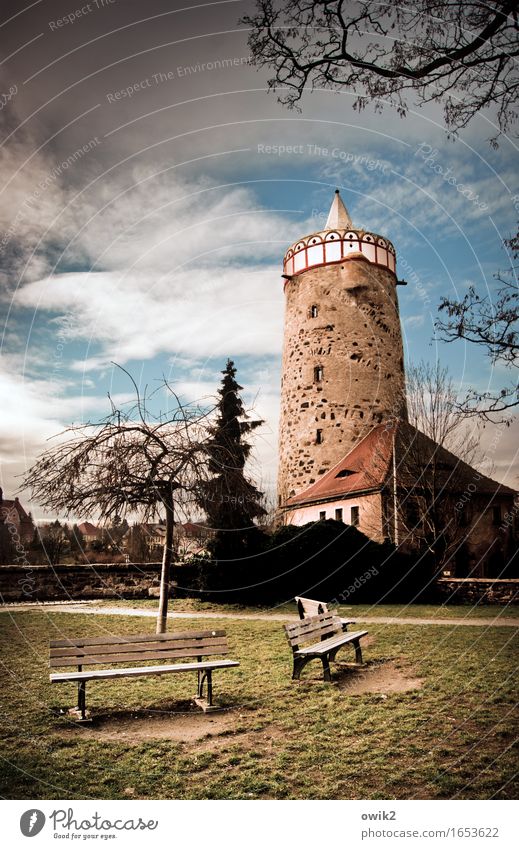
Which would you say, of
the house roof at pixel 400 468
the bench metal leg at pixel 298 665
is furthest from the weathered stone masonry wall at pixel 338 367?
the bench metal leg at pixel 298 665

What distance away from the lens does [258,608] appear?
51.2ft

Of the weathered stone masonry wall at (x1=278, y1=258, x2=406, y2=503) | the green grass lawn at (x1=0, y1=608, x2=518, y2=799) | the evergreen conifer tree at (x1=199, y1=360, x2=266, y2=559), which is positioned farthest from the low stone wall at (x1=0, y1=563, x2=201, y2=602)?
the weathered stone masonry wall at (x1=278, y1=258, x2=406, y2=503)

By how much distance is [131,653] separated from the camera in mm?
6000

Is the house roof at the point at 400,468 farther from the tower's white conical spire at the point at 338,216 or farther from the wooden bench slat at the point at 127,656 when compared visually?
the wooden bench slat at the point at 127,656

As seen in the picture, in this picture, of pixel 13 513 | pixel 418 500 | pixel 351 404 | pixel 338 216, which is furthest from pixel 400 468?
pixel 13 513

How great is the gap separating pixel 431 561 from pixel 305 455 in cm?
834

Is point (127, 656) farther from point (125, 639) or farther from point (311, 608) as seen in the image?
point (311, 608)

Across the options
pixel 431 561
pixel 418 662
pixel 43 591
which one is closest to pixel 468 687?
pixel 418 662

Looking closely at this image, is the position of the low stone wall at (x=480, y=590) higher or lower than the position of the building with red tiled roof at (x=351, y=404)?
lower

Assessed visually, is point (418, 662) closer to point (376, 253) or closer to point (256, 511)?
point (256, 511)

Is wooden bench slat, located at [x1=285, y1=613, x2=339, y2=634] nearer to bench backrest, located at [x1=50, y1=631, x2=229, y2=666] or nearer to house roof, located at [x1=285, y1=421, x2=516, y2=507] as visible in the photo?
bench backrest, located at [x1=50, y1=631, x2=229, y2=666]

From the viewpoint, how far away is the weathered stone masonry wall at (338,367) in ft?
79.5

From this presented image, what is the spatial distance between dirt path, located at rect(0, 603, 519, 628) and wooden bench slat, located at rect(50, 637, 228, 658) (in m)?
6.07

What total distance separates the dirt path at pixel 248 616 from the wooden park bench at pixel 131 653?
241 inches
